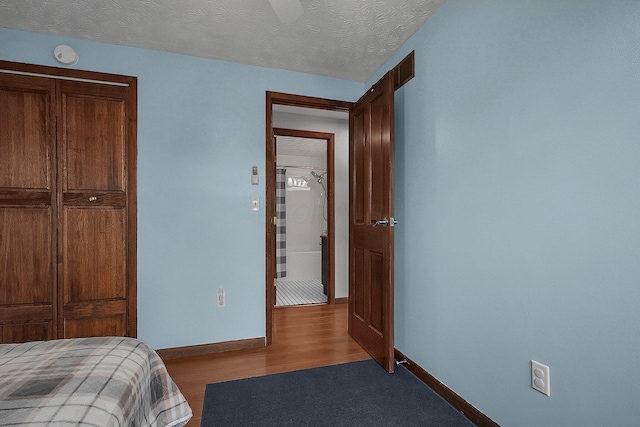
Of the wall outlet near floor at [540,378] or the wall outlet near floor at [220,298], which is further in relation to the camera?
the wall outlet near floor at [220,298]

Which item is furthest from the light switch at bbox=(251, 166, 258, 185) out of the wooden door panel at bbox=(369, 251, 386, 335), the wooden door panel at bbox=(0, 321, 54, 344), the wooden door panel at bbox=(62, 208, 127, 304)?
the wooden door panel at bbox=(0, 321, 54, 344)

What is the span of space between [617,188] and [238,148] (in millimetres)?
2428

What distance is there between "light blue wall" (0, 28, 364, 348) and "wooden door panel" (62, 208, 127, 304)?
15cm

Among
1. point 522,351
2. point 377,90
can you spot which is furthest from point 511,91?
point 522,351

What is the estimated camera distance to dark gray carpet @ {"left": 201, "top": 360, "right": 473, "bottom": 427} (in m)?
1.67

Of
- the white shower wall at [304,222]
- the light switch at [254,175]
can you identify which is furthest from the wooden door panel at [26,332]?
the white shower wall at [304,222]

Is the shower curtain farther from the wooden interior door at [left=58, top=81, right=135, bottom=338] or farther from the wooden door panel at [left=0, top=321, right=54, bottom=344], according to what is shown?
the wooden door panel at [left=0, top=321, right=54, bottom=344]

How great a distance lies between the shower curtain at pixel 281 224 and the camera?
5508mm

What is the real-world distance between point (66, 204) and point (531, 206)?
3.01 metres

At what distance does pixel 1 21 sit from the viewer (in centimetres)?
211

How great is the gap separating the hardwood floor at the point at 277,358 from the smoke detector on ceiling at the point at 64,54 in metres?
2.43

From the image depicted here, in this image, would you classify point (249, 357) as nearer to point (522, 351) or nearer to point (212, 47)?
point (522, 351)

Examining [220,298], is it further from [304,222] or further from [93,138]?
[304,222]

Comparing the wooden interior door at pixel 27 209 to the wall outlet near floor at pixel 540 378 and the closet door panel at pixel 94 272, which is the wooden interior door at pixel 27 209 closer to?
the closet door panel at pixel 94 272
